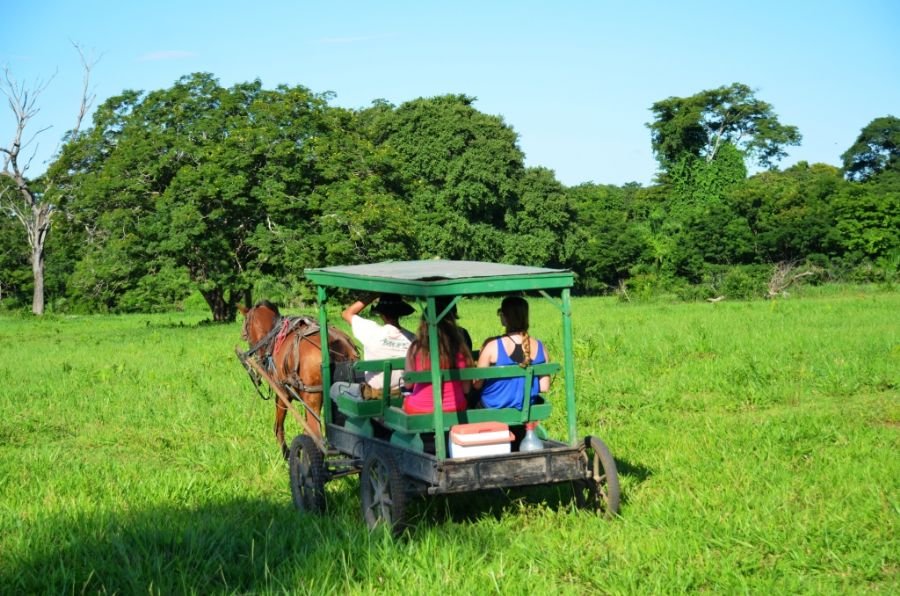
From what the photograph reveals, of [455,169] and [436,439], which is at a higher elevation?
[455,169]

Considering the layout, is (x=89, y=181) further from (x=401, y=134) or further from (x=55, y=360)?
(x=401, y=134)

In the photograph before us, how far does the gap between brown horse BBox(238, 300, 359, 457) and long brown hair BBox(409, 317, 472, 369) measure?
2.50 metres

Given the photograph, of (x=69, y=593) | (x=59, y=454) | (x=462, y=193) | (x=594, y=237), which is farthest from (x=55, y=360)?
(x=594, y=237)

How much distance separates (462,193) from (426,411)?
41.2m

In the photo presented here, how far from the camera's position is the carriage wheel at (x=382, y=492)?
6.62m

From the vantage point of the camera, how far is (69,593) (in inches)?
222

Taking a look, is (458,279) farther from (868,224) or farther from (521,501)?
(868,224)

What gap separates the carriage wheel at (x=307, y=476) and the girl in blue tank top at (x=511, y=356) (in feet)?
4.59

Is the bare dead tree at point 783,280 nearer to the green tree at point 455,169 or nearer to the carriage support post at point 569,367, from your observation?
the green tree at point 455,169

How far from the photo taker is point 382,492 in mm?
6930

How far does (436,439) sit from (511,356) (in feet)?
3.44

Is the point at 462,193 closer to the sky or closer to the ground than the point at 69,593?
closer to the sky

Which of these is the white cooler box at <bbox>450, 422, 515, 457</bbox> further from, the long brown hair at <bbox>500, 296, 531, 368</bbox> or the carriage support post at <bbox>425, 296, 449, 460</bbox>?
the long brown hair at <bbox>500, 296, 531, 368</bbox>

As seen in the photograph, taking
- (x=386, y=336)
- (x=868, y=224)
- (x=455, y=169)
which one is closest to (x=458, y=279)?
(x=386, y=336)
